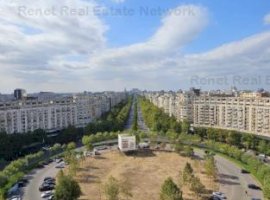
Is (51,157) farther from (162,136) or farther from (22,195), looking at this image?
(162,136)

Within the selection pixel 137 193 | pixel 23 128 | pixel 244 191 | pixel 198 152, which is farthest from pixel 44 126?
pixel 244 191

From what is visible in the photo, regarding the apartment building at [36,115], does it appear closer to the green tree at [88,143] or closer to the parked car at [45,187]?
the green tree at [88,143]

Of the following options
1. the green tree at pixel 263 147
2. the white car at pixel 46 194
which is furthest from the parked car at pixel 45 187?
the green tree at pixel 263 147

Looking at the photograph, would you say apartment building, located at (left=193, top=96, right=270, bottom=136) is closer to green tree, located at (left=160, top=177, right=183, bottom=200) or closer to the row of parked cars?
green tree, located at (left=160, top=177, right=183, bottom=200)

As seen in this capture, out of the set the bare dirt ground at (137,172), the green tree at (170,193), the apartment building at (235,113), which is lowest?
the bare dirt ground at (137,172)

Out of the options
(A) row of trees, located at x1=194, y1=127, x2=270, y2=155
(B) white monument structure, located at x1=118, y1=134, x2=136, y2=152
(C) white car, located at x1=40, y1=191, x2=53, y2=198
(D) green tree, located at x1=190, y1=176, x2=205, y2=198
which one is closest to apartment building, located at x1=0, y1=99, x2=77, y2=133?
(B) white monument structure, located at x1=118, y1=134, x2=136, y2=152

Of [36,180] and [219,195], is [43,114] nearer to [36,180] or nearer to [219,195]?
[36,180]
